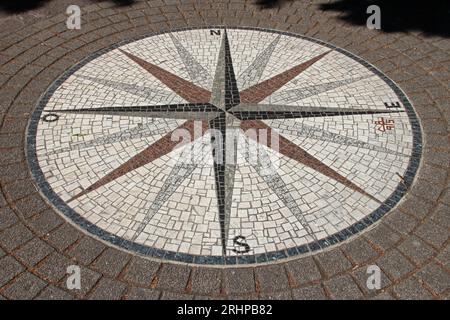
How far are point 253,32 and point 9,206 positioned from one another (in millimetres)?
6836

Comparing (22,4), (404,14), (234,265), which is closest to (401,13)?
(404,14)

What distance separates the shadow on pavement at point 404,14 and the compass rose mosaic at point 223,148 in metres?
2.02

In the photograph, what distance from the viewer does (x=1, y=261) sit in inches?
238

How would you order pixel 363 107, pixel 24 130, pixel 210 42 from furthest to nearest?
1. pixel 210 42
2. pixel 363 107
3. pixel 24 130

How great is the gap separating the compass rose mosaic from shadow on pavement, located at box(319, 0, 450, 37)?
2.02 meters

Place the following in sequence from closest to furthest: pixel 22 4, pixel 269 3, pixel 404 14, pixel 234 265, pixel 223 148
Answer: pixel 234 265
pixel 223 148
pixel 404 14
pixel 22 4
pixel 269 3

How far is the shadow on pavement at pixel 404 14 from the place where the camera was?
35.9 feet

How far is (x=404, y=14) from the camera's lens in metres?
11.4

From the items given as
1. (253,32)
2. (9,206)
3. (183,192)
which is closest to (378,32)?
(253,32)

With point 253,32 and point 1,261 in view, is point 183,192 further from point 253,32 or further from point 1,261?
point 253,32

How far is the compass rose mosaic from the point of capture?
6.53 m

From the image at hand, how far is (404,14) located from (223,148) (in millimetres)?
6823

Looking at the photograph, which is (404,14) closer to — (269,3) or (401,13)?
(401,13)

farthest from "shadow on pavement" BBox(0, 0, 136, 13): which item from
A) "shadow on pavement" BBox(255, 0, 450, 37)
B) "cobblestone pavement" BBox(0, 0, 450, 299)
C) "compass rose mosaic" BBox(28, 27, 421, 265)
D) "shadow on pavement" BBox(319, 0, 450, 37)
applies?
"shadow on pavement" BBox(319, 0, 450, 37)
